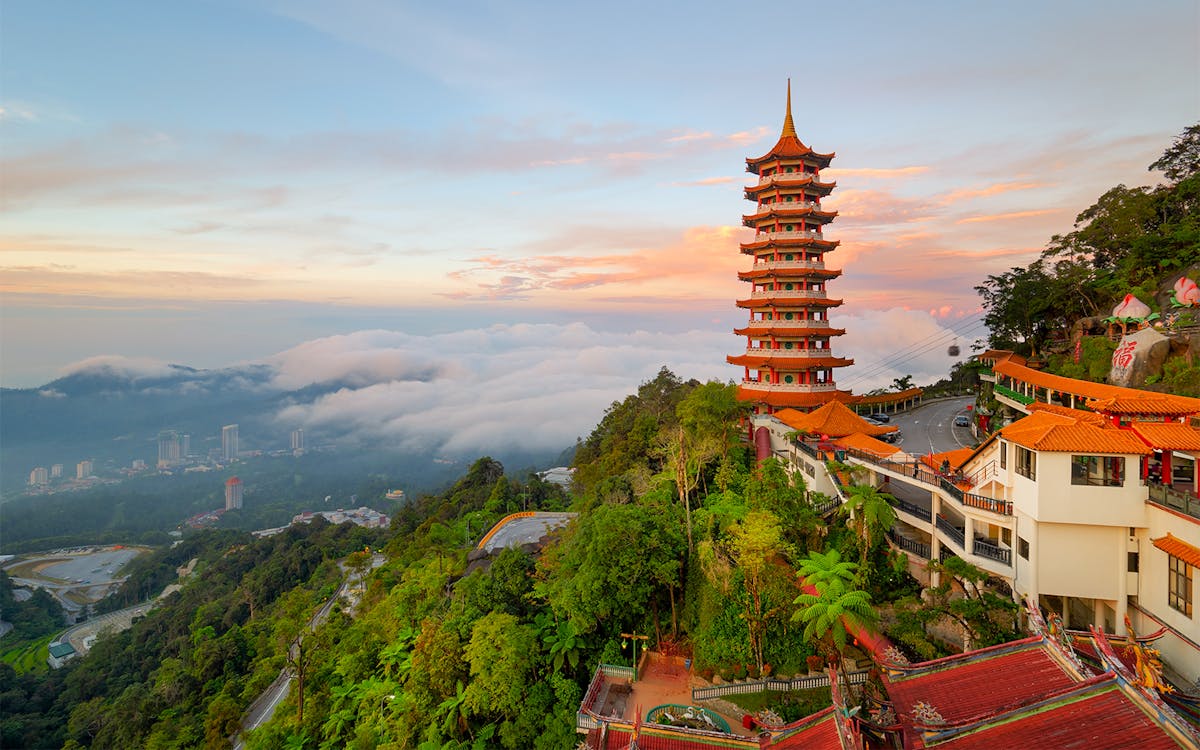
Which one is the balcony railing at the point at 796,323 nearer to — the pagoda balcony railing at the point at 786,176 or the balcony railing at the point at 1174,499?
the pagoda balcony railing at the point at 786,176

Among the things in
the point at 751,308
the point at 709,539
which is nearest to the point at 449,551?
the point at 709,539

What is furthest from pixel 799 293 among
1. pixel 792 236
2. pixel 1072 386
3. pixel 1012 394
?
pixel 1072 386

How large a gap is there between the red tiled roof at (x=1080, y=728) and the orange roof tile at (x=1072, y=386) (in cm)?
1152

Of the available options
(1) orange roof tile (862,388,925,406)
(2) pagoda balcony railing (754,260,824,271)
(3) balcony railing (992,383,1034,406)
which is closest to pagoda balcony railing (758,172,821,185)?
(2) pagoda balcony railing (754,260,824,271)

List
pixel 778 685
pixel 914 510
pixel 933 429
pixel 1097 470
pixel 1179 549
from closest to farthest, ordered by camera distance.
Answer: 1. pixel 1179 549
2. pixel 1097 470
3. pixel 778 685
4. pixel 914 510
5. pixel 933 429

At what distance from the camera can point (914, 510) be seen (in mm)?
17719

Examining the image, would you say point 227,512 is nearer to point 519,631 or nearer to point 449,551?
point 449,551

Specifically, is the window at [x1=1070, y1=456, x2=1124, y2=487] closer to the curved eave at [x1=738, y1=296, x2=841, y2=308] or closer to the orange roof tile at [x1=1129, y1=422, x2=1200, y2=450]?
the orange roof tile at [x1=1129, y1=422, x2=1200, y2=450]

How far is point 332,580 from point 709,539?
42.8 m

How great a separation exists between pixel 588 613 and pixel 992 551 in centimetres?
1093

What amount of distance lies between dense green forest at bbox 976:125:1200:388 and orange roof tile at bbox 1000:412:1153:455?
52.1ft

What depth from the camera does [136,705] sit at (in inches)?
1471

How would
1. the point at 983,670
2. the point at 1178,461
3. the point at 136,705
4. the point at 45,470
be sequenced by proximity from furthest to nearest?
the point at 45,470 → the point at 136,705 → the point at 1178,461 → the point at 983,670

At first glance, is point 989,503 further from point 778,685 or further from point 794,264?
point 794,264
